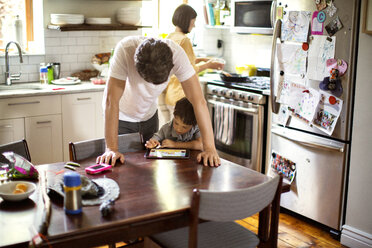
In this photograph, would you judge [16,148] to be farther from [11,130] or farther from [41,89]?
[41,89]

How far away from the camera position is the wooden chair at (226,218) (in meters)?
1.85

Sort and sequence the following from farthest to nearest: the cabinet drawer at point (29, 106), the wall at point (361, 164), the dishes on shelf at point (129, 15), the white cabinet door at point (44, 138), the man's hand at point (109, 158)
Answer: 1. the dishes on shelf at point (129, 15)
2. the white cabinet door at point (44, 138)
3. the cabinet drawer at point (29, 106)
4. the wall at point (361, 164)
5. the man's hand at point (109, 158)

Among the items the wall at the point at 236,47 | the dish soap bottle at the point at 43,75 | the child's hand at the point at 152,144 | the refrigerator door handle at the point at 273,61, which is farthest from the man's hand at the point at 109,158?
the wall at the point at 236,47

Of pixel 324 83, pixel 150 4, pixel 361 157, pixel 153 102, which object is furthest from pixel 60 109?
pixel 361 157

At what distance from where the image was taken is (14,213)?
1883 millimetres

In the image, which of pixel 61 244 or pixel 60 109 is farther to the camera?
pixel 60 109

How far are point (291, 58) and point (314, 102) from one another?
1.34ft

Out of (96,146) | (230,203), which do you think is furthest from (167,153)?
(230,203)

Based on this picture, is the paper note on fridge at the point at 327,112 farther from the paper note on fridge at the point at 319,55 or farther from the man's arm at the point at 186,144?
the man's arm at the point at 186,144

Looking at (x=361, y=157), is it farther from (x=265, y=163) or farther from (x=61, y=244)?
(x=61, y=244)

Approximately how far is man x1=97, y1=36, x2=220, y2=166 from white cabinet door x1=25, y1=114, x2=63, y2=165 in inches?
50.3

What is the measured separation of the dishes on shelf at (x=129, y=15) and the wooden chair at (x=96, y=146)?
2289mm

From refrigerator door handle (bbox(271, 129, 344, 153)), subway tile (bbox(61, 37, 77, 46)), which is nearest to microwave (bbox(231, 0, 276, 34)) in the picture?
refrigerator door handle (bbox(271, 129, 344, 153))

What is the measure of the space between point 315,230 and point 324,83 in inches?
45.3
